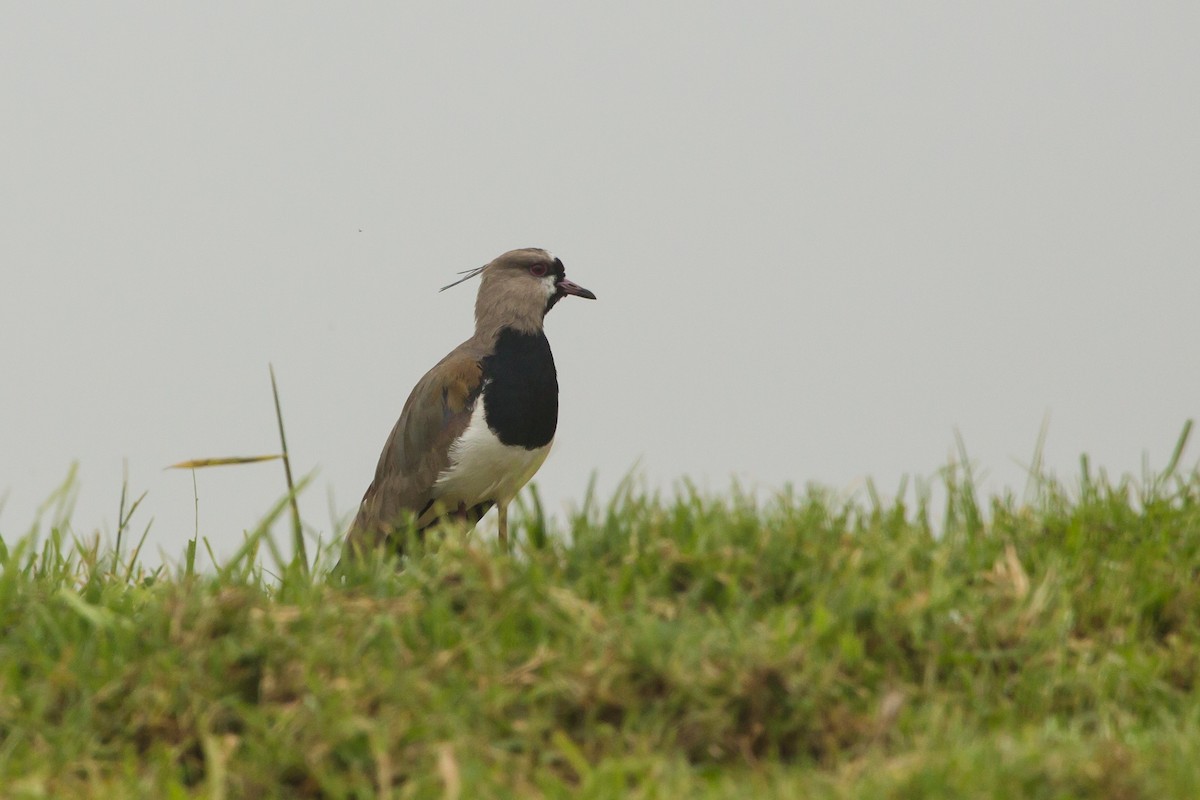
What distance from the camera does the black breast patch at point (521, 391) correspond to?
195 inches

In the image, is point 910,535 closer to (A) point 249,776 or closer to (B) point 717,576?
(B) point 717,576

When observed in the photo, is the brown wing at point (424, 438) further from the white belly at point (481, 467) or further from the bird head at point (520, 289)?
the bird head at point (520, 289)

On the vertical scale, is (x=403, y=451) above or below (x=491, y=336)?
below

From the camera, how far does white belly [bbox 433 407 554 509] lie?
4934 mm

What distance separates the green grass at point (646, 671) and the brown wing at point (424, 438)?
1.54m

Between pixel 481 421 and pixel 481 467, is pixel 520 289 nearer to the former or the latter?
pixel 481 421

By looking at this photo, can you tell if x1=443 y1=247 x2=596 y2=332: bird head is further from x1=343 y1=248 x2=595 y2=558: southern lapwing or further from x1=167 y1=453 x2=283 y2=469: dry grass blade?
x1=167 y1=453 x2=283 y2=469: dry grass blade

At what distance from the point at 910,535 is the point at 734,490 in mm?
443

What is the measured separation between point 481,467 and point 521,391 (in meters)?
0.30

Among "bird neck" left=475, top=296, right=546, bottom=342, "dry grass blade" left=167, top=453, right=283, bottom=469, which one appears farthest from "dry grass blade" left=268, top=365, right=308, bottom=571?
"bird neck" left=475, top=296, right=546, bottom=342

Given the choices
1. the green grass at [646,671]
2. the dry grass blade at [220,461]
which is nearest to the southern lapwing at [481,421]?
the dry grass blade at [220,461]

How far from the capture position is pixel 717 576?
311cm

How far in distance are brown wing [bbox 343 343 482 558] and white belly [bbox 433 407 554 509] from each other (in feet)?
0.12

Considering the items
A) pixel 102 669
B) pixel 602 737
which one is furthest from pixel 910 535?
pixel 102 669
